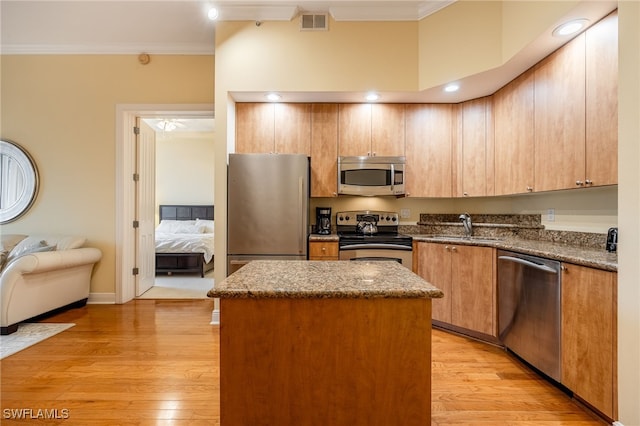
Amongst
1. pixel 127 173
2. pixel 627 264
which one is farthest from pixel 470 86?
pixel 127 173

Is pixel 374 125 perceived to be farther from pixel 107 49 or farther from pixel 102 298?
pixel 102 298

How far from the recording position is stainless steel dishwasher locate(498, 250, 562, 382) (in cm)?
194

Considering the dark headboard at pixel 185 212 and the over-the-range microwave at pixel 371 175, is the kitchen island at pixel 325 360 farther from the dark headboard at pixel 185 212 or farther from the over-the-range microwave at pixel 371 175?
the dark headboard at pixel 185 212

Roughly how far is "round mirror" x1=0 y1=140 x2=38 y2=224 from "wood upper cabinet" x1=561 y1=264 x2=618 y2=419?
5.50 meters

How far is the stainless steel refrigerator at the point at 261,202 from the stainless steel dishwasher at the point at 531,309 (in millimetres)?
1818

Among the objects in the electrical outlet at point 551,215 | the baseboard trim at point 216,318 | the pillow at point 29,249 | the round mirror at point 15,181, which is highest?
the round mirror at point 15,181

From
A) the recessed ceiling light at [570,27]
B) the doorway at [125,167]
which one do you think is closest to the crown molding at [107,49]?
the doorway at [125,167]

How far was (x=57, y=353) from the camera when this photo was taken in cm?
245

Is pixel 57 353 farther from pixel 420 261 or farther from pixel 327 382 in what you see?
pixel 420 261

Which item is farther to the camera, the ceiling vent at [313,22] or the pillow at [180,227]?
the pillow at [180,227]

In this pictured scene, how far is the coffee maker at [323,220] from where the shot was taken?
353cm

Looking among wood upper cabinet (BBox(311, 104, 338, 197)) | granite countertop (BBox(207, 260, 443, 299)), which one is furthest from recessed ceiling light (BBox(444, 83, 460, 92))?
granite countertop (BBox(207, 260, 443, 299))

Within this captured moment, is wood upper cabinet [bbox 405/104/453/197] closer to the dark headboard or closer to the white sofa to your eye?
the white sofa

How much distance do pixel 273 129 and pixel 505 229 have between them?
2746 mm
